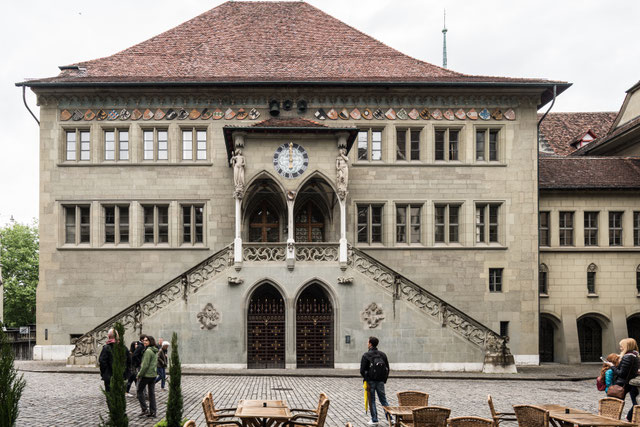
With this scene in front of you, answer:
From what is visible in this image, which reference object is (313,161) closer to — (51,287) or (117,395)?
(51,287)

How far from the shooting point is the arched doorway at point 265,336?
2586 cm

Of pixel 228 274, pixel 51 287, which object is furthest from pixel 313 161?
pixel 51 287

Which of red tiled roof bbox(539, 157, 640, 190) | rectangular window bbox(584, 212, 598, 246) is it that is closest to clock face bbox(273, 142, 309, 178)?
red tiled roof bbox(539, 157, 640, 190)

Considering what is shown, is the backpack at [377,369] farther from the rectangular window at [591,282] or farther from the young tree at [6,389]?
the rectangular window at [591,282]

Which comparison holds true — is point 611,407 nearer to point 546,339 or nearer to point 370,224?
point 370,224

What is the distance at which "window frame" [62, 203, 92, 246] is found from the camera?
29.4 meters

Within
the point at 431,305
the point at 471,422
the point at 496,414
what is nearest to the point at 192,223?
the point at 431,305

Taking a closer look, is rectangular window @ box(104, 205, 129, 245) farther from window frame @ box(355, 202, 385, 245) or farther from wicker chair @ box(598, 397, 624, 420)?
wicker chair @ box(598, 397, 624, 420)

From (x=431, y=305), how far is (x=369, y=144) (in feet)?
26.9

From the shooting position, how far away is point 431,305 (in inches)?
1002

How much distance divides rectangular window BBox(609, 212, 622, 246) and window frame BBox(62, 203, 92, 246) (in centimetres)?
2349

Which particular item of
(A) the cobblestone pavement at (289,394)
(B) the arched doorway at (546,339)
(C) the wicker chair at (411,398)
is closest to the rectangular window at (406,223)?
(B) the arched doorway at (546,339)

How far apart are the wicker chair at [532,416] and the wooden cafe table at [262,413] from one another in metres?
3.41

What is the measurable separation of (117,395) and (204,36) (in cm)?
2826
